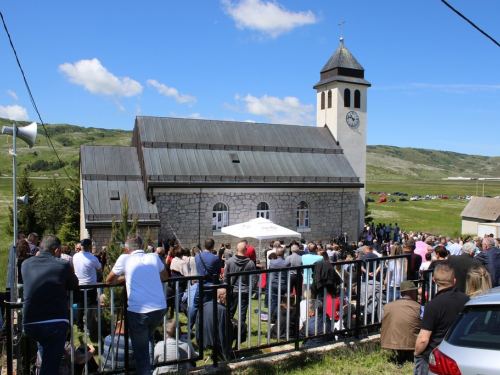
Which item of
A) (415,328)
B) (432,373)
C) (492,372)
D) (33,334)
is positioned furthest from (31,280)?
(415,328)

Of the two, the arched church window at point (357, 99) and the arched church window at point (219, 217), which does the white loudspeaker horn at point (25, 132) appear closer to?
the arched church window at point (219, 217)

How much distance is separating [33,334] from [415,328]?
4524mm

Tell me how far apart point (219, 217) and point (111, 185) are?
18.2 feet

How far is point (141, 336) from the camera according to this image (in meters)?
4.80

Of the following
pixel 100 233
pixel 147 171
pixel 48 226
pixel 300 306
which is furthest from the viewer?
pixel 48 226

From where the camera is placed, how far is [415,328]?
18.7ft

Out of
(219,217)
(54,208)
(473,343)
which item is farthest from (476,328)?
(54,208)

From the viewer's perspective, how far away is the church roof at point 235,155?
872 inches

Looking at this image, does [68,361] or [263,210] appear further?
[263,210]

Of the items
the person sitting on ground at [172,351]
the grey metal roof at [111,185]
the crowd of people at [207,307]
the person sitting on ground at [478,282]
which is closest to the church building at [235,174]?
the grey metal roof at [111,185]

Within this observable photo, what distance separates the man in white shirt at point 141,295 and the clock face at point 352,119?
24.6m

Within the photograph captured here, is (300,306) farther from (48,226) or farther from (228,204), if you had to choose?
(48,226)

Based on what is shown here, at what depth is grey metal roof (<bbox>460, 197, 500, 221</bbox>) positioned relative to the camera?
36.0 meters

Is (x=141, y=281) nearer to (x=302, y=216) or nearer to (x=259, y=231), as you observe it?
(x=259, y=231)
